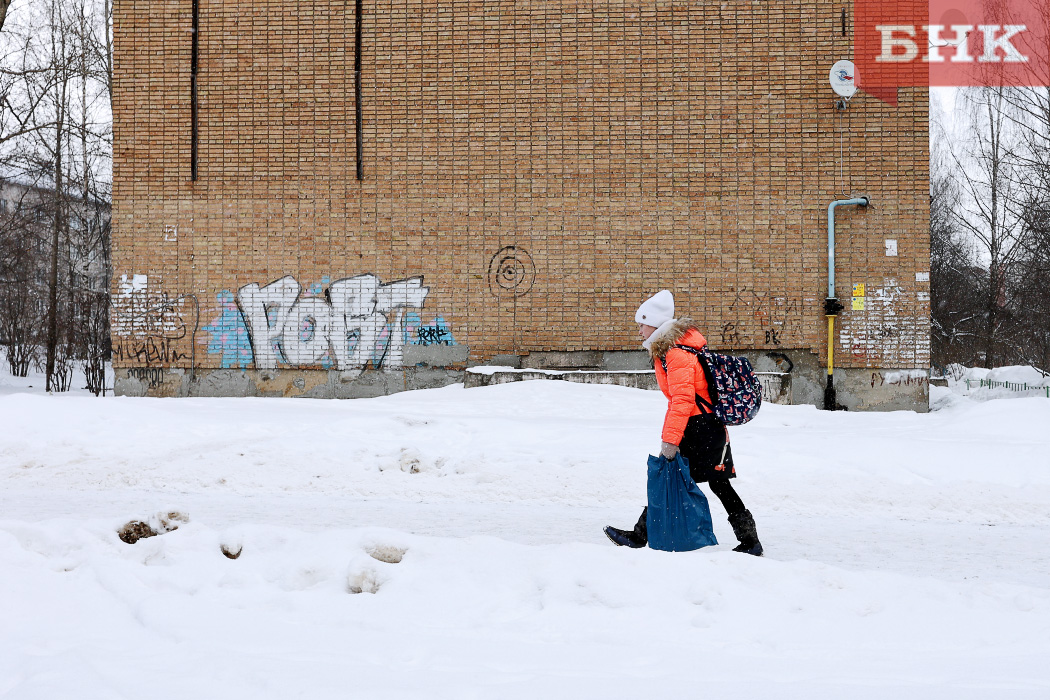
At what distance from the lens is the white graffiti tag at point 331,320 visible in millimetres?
13508

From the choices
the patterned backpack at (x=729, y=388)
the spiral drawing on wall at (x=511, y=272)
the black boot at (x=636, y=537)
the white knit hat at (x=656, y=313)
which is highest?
the spiral drawing on wall at (x=511, y=272)

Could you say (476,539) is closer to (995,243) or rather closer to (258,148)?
(258,148)

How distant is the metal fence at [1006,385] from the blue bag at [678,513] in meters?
18.0

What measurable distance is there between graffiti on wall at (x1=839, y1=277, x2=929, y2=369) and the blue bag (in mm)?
9480

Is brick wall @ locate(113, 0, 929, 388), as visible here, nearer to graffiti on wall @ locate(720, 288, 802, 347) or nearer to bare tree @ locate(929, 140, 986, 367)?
graffiti on wall @ locate(720, 288, 802, 347)

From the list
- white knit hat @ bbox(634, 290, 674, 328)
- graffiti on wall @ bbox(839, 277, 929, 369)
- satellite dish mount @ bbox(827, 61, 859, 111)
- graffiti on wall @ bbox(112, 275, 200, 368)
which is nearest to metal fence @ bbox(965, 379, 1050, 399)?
graffiti on wall @ bbox(839, 277, 929, 369)

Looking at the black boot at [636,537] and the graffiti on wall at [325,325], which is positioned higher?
the graffiti on wall at [325,325]

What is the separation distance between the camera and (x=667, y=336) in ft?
15.4

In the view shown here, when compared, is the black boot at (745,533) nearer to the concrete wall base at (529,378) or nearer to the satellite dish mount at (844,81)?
the concrete wall base at (529,378)

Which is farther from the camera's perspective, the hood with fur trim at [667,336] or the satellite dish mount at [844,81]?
the satellite dish mount at [844,81]

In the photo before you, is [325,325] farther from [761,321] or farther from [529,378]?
[761,321]

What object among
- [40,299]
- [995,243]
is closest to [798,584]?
[40,299]

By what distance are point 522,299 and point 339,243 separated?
3266 millimetres

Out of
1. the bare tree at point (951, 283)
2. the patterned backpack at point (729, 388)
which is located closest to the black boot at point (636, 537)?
the patterned backpack at point (729, 388)
